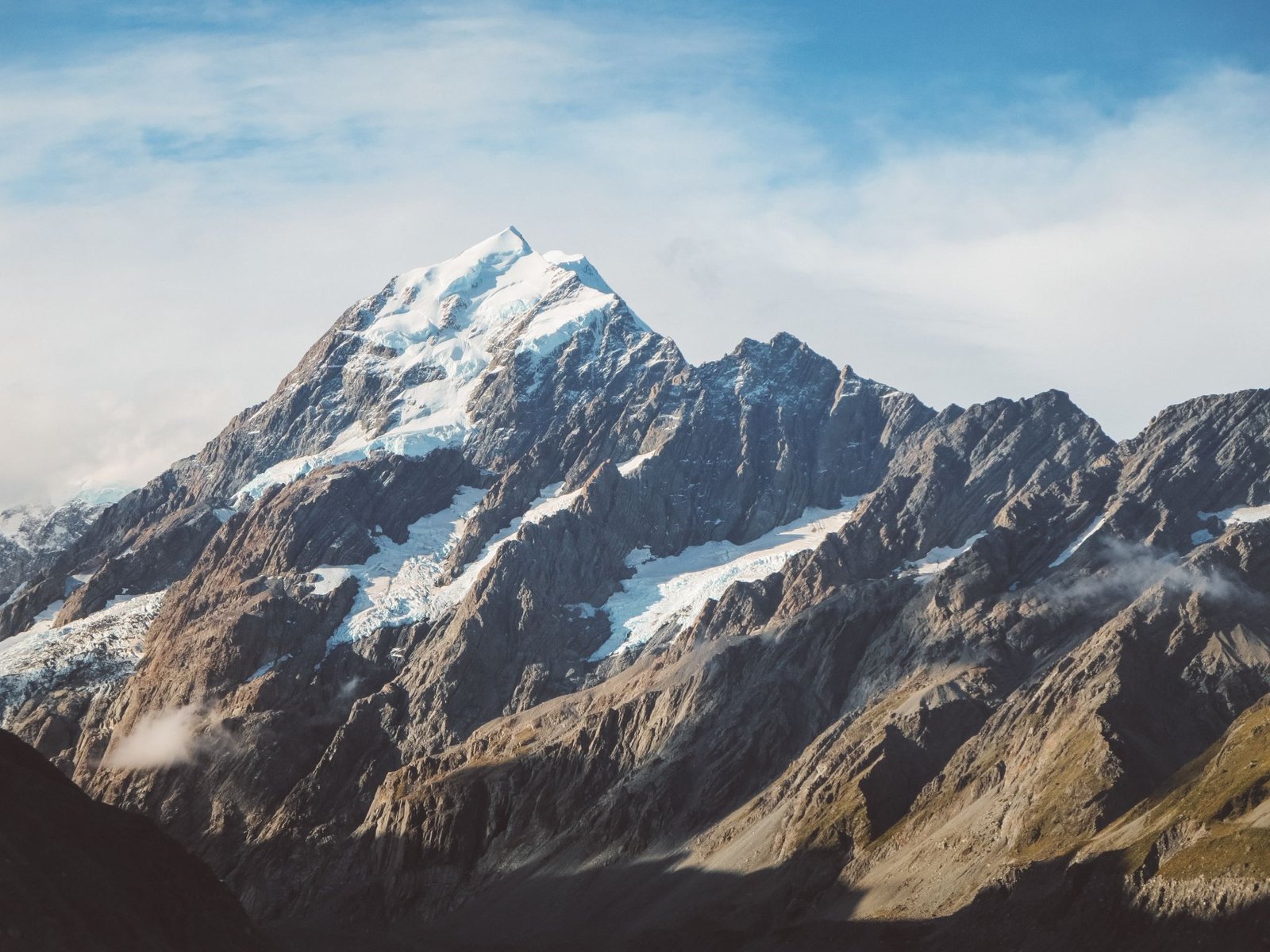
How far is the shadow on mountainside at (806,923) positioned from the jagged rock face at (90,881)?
1824cm

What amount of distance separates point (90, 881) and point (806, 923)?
85068 mm

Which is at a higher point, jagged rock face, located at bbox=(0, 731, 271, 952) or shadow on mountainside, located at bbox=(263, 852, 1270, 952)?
jagged rock face, located at bbox=(0, 731, 271, 952)

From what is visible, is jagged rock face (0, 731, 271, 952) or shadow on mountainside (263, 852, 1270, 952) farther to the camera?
shadow on mountainside (263, 852, 1270, 952)

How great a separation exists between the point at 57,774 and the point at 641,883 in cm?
9356

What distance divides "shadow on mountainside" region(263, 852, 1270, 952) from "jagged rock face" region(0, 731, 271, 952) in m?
18.2

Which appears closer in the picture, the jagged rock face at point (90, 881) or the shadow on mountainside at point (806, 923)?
the jagged rock face at point (90, 881)

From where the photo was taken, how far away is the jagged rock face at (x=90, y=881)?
9562 centimetres

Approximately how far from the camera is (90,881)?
4114 inches

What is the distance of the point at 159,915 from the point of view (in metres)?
110

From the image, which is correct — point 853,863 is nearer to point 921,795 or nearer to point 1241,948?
point 921,795

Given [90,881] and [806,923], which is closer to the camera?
[90,881]

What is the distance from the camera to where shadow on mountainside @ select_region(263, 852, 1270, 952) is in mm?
136125

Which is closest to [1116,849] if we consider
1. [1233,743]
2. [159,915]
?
[1233,743]

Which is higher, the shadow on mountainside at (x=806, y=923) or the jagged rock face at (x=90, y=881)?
the jagged rock face at (x=90, y=881)
